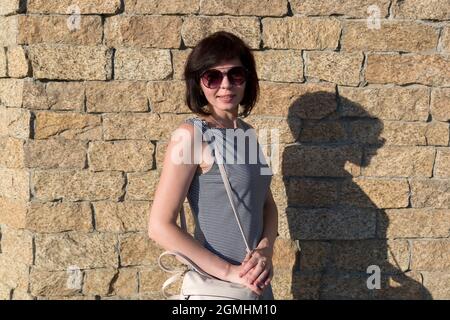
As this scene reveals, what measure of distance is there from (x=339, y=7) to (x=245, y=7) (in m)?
0.60

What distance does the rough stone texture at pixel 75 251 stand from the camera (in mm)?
3644

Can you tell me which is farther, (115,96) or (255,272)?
(115,96)

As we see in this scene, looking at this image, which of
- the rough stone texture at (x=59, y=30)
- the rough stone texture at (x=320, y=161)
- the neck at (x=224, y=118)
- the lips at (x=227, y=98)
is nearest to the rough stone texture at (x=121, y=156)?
the rough stone texture at (x=59, y=30)

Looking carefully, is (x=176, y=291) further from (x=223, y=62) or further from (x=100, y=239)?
(x=223, y=62)

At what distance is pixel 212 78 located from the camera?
105 inches

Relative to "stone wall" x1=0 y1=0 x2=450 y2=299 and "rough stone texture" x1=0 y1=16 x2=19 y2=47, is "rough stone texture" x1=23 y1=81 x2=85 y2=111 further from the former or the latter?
"rough stone texture" x1=0 y1=16 x2=19 y2=47

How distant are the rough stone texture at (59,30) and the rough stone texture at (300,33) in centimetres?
106

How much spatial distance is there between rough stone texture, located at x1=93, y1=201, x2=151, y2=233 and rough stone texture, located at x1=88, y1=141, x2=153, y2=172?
224 mm

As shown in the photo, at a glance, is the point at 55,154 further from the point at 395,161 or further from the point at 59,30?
the point at 395,161

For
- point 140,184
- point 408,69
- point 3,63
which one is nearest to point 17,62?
point 3,63

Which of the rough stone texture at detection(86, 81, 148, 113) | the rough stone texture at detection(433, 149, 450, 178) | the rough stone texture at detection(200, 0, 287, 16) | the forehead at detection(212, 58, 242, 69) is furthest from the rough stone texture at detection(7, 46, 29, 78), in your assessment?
the rough stone texture at detection(433, 149, 450, 178)

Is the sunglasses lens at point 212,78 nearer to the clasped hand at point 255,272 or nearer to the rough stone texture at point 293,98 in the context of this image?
the clasped hand at point 255,272

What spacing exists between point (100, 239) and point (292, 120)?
1.43 m
